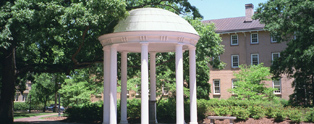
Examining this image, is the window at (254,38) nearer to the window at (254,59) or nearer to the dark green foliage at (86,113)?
the window at (254,59)

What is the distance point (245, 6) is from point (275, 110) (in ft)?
95.4

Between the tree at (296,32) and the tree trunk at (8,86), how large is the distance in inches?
838

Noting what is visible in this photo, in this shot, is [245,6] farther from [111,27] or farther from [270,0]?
[111,27]

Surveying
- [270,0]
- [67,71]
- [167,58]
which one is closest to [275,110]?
[167,58]

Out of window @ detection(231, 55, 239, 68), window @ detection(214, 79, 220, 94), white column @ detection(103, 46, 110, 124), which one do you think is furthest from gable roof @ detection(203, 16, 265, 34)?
white column @ detection(103, 46, 110, 124)

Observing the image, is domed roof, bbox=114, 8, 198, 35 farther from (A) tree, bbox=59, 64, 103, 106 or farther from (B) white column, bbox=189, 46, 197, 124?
(A) tree, bbox=59, 64, 103, 106

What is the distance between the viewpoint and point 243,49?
47.1 m

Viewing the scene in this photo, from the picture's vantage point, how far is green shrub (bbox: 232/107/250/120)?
24348 millimetres

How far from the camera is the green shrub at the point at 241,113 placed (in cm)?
2435

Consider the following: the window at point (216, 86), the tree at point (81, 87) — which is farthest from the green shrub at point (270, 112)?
the window at point (216, 86)

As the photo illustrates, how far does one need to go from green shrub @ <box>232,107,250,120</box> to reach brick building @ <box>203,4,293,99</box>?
22184mm

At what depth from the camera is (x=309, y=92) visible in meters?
29.7

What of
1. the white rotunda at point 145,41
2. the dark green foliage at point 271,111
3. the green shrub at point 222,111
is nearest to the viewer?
the white rotunda at point 145,41

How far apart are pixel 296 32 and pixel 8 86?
23233mm
